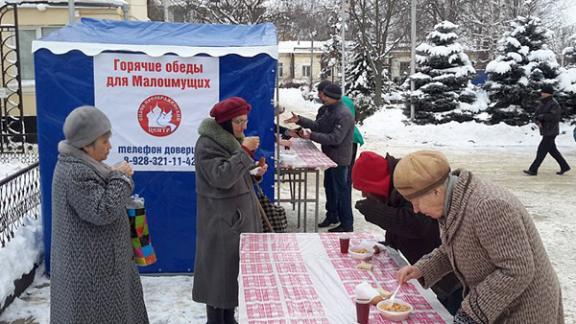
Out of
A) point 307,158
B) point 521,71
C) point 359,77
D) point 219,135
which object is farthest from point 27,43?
point 359,77

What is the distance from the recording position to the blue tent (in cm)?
518

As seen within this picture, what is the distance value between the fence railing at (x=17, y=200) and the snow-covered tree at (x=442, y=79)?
14223 millimetres

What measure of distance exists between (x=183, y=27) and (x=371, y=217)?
12.0 feet

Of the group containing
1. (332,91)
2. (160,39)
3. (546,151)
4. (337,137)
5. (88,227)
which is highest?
(160,39)

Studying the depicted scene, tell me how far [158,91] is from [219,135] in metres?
1.69

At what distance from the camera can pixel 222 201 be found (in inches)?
153

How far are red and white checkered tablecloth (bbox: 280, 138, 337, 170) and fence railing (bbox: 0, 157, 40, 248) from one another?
2.57 metres

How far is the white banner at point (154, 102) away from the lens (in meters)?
5.22

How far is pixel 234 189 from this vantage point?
3895mm

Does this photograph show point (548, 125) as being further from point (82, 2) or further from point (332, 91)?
point (82, 2)

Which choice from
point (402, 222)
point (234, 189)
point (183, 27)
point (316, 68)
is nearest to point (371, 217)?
point (402, 222)

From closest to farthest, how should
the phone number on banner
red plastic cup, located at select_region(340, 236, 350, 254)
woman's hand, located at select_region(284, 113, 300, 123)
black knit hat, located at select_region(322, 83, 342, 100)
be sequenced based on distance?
red plastic cup, located at select_region(340, 236, 350, 254)
the phone number on banner
black knit hat, located at select_region(322, 83, 342, 100)
woman's hand, located at select_region(284, 113, 300, 123)

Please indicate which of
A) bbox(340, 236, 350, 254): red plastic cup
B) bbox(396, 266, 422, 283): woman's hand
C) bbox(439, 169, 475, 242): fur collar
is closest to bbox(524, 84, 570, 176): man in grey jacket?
bbox(340, 236, 350, 254): red plastic cup

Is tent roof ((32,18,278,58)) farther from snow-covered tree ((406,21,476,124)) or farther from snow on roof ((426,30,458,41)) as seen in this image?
snow on roof ((426,30,458,41))
